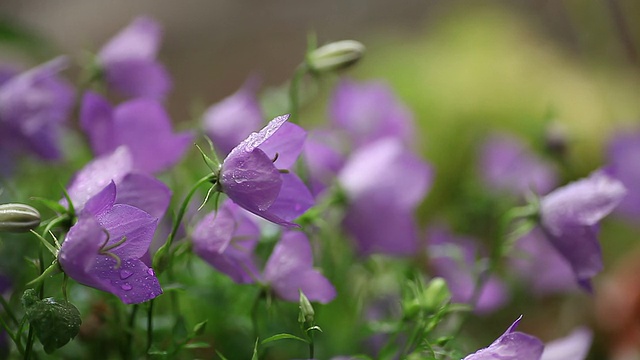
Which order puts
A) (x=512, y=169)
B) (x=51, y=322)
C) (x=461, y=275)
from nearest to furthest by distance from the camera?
(x=51, y=322) < (x=461, y=275) < (x=512, y=169)

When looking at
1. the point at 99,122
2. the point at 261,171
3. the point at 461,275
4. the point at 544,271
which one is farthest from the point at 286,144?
the point at 544,271

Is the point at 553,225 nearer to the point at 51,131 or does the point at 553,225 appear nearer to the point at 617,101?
the point at 51,131

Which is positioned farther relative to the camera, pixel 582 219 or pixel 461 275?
pixel 461 275

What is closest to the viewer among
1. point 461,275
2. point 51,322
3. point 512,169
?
point 51,322

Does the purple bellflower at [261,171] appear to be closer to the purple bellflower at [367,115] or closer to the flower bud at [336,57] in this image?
the flower bud at [336,57]

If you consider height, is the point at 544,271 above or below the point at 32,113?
below

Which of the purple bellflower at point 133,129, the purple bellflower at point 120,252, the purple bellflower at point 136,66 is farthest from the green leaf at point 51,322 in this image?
the purple bellflower at point 136,66

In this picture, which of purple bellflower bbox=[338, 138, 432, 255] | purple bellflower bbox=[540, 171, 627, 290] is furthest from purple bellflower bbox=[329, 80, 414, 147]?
purple bellflower bbox=[540, 171, 627, 290]

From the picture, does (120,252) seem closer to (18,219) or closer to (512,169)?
(18,219)

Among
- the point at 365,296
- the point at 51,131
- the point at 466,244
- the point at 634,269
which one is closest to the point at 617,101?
the point at 634,269
